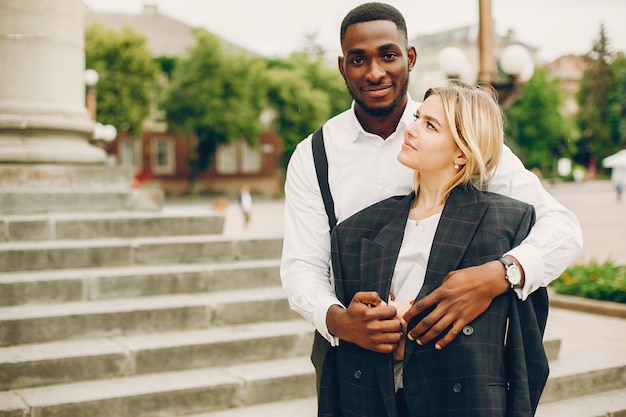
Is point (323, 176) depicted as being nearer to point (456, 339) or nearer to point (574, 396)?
point (456, 339)

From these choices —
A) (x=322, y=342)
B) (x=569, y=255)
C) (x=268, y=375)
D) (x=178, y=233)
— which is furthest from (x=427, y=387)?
(x=178, y=233)

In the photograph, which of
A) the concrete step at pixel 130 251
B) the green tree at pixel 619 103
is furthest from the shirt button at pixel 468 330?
the green tree at pixel 619 103

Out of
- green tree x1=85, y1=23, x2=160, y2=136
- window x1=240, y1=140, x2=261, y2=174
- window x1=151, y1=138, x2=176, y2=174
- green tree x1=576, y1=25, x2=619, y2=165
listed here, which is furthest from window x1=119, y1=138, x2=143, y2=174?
green tree x1=576, y1=25, x2=619, y2=165

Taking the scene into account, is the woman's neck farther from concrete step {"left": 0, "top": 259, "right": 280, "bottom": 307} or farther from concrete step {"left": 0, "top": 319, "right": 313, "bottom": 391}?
concrete step {"left": 0, "top": 259, "right": 280, "bottom": 307}

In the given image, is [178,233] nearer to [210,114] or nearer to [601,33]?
[210,114]

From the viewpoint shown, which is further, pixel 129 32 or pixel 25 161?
pixel 129 32

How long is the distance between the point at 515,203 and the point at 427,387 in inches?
25.2

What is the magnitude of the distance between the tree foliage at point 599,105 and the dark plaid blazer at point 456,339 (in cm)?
7529

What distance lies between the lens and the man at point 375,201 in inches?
80.9

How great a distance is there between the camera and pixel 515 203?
2.21 metres

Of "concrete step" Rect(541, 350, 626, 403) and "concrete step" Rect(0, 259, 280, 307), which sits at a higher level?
"concrete step" Rect(0, 259, 280, 307)

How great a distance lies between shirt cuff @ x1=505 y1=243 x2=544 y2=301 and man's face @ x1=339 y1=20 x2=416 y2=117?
682mm

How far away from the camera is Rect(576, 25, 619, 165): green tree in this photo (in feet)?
250

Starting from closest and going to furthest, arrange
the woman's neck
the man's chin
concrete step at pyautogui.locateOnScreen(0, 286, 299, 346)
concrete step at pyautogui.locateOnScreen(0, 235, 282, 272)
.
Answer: the woman's neck < the man's chin < concrete step at pyautogui.locateOnScreen(0, 286, 299, 346) < concrete step at pyautogui.locateOnScreen(0, 235, 282, 272)
